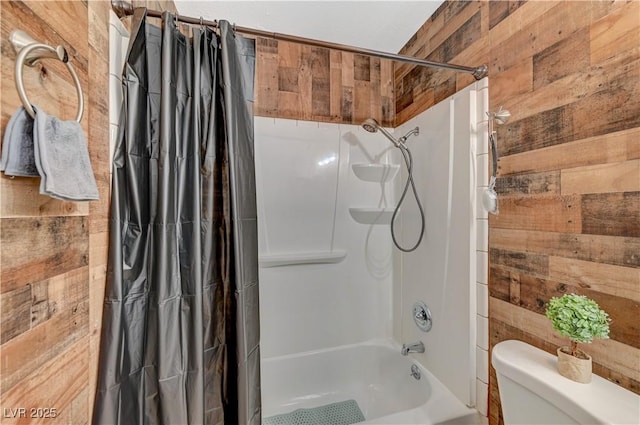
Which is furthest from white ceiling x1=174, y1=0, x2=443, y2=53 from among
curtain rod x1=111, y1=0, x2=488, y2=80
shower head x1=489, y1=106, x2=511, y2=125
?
shower head x1=489, y1=106, x2=511, y2=125

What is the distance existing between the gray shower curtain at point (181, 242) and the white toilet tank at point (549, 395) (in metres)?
0.87

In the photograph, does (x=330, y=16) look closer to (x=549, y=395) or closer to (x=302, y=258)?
(x=302, y=258)

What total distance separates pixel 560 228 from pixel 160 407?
1.48 meters

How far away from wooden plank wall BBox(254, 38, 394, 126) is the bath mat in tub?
1929 mm

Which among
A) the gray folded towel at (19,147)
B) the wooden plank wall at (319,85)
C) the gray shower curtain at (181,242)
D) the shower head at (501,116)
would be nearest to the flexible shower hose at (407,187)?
the wooden plank wall at (319,85)

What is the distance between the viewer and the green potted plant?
760 mm

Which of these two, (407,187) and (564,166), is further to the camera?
(407,187)

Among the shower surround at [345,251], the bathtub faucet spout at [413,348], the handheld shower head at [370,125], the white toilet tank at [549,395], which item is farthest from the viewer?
the handheld shower head at [370,125]

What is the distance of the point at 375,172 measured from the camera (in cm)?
199

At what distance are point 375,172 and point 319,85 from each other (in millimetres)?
731

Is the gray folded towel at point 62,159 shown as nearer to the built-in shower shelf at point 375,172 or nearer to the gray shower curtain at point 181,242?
the gray shower curtain at point 181,242

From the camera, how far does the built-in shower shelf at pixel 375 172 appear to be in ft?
6.40

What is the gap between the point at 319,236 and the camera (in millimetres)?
1977

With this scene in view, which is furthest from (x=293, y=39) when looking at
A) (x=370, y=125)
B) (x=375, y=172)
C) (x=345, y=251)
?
(x=345, y=251)
